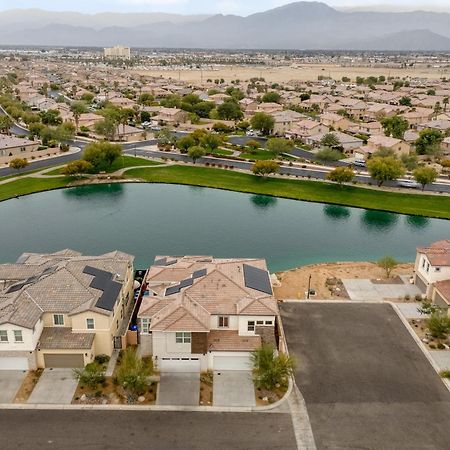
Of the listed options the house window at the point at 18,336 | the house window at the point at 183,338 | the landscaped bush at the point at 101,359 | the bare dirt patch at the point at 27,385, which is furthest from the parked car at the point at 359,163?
the house window at the point at 18,336

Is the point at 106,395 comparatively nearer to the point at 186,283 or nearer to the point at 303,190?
the point at 186,283

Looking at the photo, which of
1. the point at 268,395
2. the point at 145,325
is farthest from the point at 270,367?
the point at 145,325

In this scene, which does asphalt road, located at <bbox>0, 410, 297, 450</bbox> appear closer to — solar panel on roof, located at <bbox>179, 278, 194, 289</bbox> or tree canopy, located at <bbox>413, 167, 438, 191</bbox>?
solar panel on roof, located at <bbox>179, 278, 194, 289</bbox>

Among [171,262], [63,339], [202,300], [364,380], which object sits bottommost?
[364,380]

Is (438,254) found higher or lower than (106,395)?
higher

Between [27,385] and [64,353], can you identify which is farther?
[64,353]

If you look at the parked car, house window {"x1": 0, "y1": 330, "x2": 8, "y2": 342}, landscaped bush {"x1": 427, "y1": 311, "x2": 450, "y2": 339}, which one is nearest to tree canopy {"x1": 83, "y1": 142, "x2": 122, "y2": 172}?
the parked car

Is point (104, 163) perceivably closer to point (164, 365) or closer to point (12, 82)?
point (164, 365)
